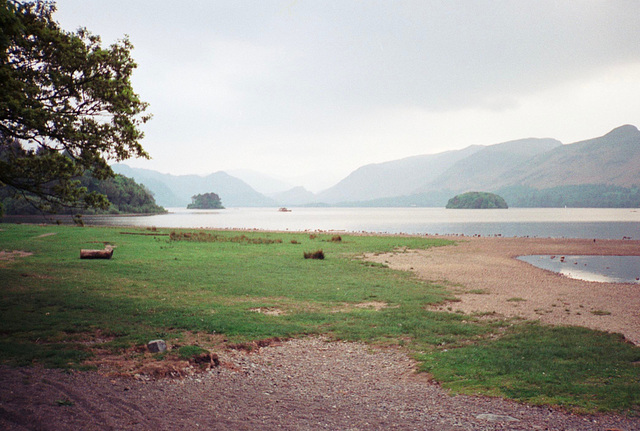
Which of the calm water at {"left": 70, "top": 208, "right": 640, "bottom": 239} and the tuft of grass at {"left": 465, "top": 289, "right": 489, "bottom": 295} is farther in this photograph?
the calm water at {"left": 70, "top": 208, "right": 640, "bottom": 239}

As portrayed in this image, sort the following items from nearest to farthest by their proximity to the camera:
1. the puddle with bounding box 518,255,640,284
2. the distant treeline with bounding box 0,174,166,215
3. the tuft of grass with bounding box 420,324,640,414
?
the tuft of grass with bounding box 420,324,640,414, the puddle with bounding box 518,255,640,284, the distant treeline with bounding box 0,174,166,215

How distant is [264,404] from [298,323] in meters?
5.26

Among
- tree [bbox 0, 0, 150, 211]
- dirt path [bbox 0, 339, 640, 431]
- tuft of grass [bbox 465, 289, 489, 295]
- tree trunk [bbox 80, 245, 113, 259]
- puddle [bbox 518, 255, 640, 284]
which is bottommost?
puddle [bbox 518, 255, 640, 284]

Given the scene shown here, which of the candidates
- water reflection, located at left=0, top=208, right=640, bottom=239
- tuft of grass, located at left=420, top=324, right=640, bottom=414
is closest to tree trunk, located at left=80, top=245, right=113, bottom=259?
water reflection, located at left=0, top=208, right=640, bottom=239

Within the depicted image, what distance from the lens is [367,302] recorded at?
15.4 m

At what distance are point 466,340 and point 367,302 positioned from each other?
5.14 meters

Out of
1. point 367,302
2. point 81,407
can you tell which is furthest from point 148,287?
point 81,407

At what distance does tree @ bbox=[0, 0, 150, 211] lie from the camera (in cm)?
1314

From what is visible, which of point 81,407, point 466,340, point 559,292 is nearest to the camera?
point 81,407

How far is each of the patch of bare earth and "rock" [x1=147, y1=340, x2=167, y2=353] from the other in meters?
10.0

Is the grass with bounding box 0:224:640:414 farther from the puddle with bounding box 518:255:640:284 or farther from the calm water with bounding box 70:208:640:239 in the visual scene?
the calm water with bounding box 70:208:640:239

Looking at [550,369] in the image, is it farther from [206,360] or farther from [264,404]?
[206,360]

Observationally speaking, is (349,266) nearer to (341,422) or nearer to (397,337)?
(397,337)

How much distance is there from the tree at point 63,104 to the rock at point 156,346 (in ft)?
27.6
